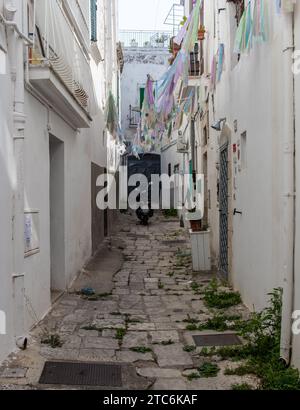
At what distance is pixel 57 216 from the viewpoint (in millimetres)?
7891

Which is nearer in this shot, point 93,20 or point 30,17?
point 30,17

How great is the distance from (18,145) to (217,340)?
121 inches

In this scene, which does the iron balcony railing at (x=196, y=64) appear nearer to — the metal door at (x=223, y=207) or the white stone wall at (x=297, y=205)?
the metal door at (x=223, y=207)

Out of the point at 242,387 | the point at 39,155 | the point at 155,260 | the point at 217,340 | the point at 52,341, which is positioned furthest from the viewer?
the point at 155,260

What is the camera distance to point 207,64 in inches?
460

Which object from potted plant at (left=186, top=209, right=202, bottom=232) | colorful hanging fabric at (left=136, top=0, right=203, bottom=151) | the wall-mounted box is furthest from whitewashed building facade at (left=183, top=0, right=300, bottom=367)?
the wall-mounted box

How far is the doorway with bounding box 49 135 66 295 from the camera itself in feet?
25.8

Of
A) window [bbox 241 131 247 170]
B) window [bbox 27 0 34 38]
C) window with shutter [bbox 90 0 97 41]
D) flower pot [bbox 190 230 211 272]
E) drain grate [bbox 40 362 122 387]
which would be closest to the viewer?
drain grate [bbox 40 362 122 387]

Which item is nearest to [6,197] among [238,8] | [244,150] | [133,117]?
[244,150]

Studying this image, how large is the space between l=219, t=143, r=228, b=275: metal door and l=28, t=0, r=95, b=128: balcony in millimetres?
2635

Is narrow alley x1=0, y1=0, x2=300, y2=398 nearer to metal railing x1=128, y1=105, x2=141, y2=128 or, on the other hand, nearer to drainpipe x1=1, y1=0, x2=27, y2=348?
drainpipe x1=1, y1=0, x2=27, y2=348

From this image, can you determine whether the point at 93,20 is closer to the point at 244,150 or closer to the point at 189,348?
the point at 244,150

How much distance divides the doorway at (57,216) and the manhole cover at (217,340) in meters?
2.91

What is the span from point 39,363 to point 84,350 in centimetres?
66
